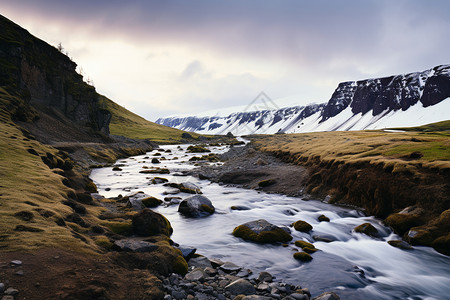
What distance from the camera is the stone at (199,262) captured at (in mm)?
11969

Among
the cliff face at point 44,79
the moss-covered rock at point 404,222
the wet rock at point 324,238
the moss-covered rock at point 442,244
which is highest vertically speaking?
the cliff face at point 44,79

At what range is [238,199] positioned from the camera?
88.0 feet

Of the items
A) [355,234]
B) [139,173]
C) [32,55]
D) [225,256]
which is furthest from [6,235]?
[32,55]

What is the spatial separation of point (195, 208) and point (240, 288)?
1199 centimetres

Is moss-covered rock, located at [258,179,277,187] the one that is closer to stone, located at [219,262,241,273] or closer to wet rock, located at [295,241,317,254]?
wet rock, located at [295,241,317,254]

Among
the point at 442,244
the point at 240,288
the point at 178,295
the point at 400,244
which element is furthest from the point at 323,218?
the point at 178,295

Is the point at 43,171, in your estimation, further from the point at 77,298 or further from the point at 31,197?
the point at 77,298

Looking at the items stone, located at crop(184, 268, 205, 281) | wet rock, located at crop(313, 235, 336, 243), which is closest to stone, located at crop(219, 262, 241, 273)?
stone, located at crop(184, 268, 205, 281)

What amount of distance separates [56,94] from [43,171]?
6839cm

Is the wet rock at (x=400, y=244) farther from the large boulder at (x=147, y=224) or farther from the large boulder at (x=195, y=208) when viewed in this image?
the large boulder at (x=147, y=224)

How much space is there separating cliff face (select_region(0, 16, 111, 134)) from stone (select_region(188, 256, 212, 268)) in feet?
200

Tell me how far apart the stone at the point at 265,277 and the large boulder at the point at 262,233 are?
430 centimetres

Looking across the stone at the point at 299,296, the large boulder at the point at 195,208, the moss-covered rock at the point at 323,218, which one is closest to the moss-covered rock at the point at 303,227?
the moss-covered rock at the point at 323,218

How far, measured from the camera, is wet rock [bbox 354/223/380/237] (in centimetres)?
1736
